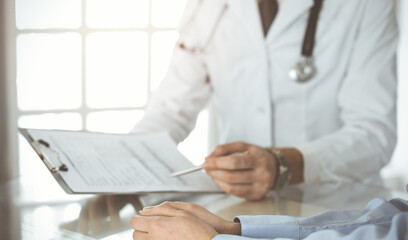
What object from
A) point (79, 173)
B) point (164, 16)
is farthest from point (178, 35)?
point (79, 173)

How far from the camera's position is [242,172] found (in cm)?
83

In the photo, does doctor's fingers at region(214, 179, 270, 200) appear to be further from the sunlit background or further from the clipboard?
the sunlit background

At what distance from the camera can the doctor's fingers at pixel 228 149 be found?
0.84 meters

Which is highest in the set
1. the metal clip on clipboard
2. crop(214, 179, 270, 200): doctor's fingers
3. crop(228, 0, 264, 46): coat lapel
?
crop(228, 0, 264, 46): coat lapel

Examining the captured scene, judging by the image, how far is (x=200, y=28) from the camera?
128 centimetres

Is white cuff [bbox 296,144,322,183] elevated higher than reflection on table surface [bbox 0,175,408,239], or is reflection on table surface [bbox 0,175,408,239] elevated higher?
white cuff [bbox 296,144,322,183]

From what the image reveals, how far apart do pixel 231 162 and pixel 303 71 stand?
408mm

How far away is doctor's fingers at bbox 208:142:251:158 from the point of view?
841 millimetres

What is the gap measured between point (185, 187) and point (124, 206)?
0.10m

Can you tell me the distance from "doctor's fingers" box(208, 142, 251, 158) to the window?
0.59 metres

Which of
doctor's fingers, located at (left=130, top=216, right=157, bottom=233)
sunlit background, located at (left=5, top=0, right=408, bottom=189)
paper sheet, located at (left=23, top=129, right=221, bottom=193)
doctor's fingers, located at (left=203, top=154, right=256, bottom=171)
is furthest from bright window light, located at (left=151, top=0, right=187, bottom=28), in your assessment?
doctor's fingers, located at (left=130, top=216, right=157, bottom=233)

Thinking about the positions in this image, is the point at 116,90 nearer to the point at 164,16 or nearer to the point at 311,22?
the point at 164,16

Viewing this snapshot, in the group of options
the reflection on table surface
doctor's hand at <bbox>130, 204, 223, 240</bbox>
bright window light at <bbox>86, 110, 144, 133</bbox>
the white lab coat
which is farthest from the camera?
bright window light at <bbox>86, 110, 144, 133</bbox>

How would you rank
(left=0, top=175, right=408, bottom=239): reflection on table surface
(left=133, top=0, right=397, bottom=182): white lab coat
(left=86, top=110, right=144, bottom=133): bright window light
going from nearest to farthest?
(left=0, top=175, right=408, bottom=239): reflection on table surface < (left=133, top=0, right=397, bottom=182): white lab coat < (left=86, top=110, right=144, bottom=133): bright window light
